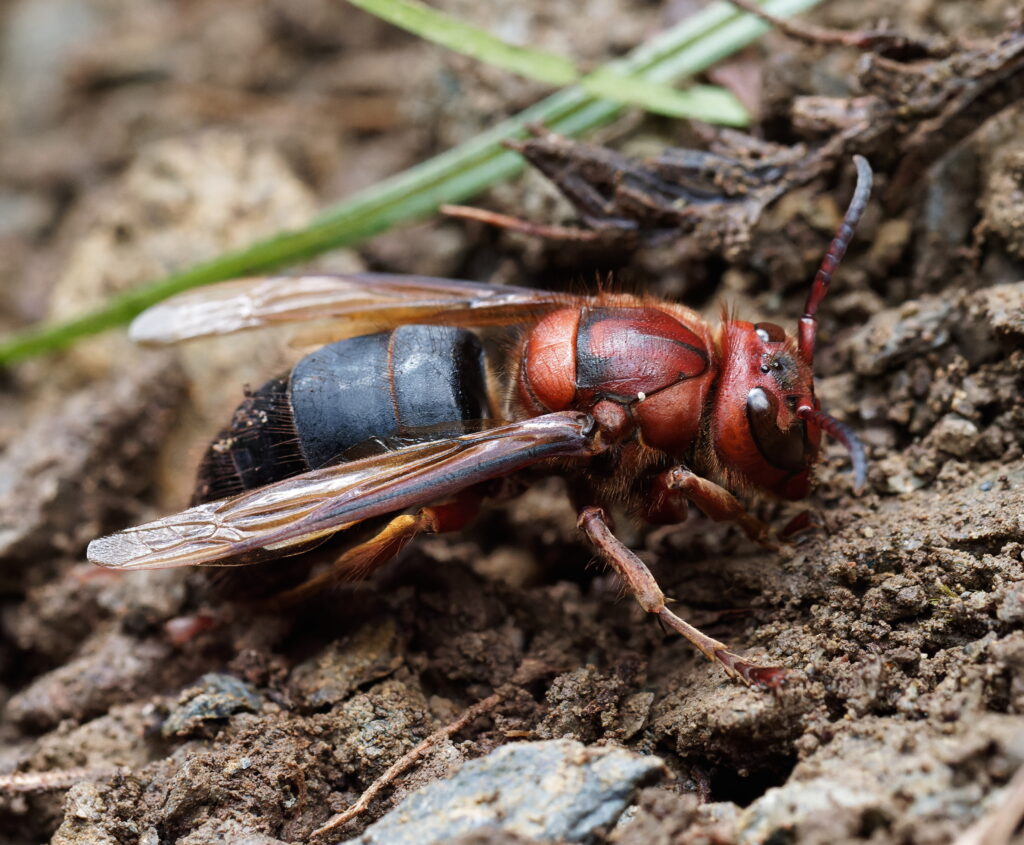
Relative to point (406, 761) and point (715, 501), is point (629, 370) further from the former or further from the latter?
point (406, 761)

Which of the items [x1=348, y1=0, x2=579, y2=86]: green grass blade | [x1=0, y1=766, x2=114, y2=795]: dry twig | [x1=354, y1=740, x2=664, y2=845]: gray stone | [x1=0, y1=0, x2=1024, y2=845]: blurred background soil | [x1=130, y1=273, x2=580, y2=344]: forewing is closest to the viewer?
[x1=354, y1=740, x2=664, y2=845]: gray stone

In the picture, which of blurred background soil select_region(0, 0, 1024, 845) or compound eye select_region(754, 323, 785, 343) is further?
compound eye select_region(754, 323, 785, 343)

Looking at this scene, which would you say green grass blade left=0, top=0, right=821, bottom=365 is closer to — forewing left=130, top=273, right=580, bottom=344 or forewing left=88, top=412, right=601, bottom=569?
forewing left=130, top=273, right=580, bottom=344

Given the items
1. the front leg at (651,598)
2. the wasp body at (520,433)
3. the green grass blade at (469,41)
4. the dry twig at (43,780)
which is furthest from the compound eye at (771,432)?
the dry twig at (43,780)

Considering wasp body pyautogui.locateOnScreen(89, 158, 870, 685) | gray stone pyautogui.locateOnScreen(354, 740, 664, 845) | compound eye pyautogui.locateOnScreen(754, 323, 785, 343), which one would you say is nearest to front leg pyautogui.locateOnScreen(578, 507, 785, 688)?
wasp body pyautogui.locateOnScreen(89, 158, 870, 685)

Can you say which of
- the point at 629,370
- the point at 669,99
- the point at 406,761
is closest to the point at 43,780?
the point at 406,761

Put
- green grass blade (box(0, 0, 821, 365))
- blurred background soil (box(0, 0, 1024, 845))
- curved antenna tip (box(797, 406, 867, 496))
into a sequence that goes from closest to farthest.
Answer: blurred background soil (box(0, 0, 1024, 845)) → curved antenna tip (box(797, 406, 867, 496)) → green grass blade (box(0, 0, 821, 365))

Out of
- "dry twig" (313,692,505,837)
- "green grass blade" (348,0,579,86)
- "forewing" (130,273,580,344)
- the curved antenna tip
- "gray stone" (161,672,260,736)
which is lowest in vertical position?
"dry twig" (313,692,505,837)
